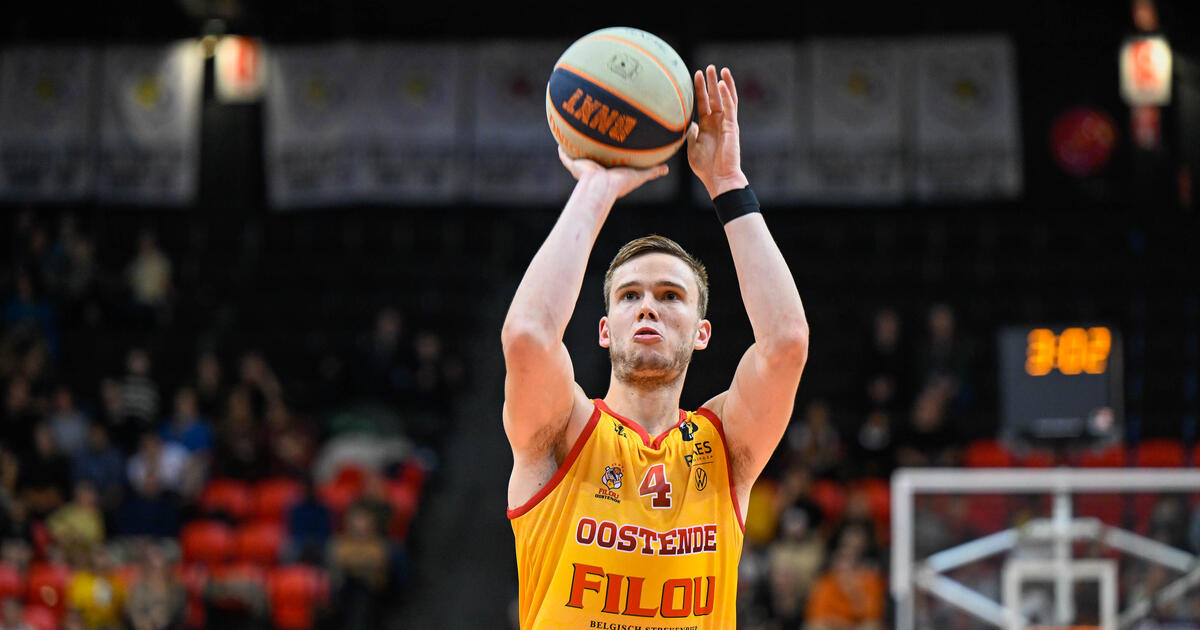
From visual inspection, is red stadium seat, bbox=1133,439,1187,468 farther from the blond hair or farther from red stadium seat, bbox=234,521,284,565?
the blond hair

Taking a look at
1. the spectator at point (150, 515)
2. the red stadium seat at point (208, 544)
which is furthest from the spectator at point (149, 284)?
the red stadium seat at point (208, 544)

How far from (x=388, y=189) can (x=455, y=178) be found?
92 centimetres

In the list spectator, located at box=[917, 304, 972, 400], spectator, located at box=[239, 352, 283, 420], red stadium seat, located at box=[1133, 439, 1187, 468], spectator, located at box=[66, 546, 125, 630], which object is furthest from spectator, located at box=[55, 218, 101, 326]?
red stadium seat, located at box=[1133, 439, 1187, 468]

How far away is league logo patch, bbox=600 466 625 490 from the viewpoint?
400cm

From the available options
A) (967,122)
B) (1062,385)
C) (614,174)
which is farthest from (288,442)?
(614,174)

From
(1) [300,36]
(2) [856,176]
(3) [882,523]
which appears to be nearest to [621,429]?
(3) [882,523]

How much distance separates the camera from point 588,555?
394 cm

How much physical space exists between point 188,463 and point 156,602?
8.03 feet

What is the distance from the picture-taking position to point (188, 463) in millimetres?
14719

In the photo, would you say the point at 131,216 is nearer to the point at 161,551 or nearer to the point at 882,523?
the point at 161,551

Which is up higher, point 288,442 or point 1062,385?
point 1062,385

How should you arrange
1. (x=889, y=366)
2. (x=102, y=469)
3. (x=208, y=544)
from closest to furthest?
(x=208, y=544)
(x=102, y=469)
(x=889, y=366)

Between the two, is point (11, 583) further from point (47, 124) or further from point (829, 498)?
point (47, 124)

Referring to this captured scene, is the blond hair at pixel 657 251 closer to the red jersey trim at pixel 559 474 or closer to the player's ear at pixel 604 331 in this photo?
the player's ear at pixel 604 331
